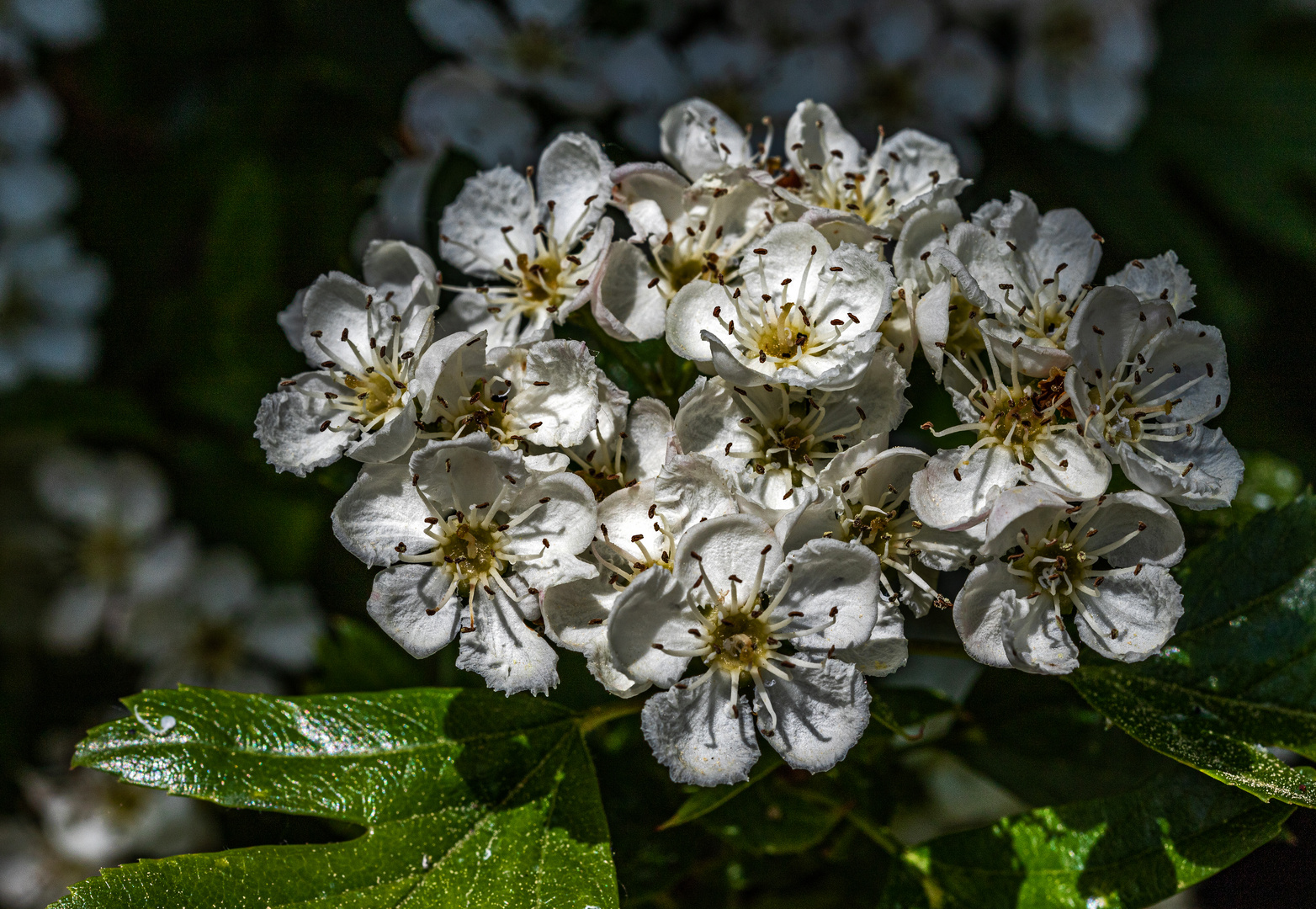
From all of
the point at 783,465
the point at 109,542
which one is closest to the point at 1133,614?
the point at 783,465

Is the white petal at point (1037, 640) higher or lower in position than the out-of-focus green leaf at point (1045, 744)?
higher

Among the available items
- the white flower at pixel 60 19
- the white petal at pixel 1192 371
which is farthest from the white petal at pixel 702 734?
the white flower at pixel 60 19

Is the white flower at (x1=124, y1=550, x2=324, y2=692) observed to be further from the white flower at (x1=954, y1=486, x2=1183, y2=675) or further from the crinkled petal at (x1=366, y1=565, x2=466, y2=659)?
the white flower at (x1=954, y1=486, x2=1183, y2=675)

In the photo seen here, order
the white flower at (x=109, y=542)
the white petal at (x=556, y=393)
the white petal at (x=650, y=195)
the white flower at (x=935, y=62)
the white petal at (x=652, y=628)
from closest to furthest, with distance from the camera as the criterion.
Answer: the white petal at (x=652, y=628), the white petal at (x=556, y=393), the white petal at (x=650, y=195), the white flower at (x=935, y=62), the white flower at (x=109, y=542)

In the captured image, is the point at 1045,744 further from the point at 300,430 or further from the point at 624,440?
the point at 300,430

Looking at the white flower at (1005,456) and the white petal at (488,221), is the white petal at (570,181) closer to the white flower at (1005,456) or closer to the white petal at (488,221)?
the white petal at (488,221)

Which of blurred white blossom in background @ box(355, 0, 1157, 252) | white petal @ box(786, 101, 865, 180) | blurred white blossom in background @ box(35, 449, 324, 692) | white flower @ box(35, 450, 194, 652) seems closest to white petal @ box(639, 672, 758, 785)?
white petal @ box(786, 101, 865, 180)
